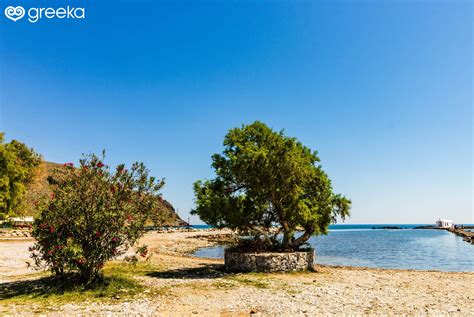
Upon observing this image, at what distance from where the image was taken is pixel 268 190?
23.2 m

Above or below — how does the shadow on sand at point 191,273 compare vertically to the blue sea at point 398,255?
above

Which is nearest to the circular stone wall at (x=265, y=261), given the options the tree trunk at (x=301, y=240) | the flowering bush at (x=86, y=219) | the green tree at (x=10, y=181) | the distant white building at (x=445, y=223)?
the tree trunk at (x=301, y=240)

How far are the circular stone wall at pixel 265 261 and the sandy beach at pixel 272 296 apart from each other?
70 centimetres

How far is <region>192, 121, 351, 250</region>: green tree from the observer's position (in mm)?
22734

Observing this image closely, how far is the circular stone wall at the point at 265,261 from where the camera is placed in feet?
71.2

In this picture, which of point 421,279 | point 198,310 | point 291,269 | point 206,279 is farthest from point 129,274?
point 421,279

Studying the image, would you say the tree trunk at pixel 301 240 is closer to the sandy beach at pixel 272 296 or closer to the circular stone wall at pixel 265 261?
the circular stone wall at pixel 265 261

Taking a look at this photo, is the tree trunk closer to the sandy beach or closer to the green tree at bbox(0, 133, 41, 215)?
the sandy beach

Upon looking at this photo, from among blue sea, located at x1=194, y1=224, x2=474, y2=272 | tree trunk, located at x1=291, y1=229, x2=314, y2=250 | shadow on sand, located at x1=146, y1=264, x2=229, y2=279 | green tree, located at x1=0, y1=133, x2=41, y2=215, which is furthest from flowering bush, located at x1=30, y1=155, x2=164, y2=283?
A: green tree, located at x1=0, y1=133, x2=41, y2=215

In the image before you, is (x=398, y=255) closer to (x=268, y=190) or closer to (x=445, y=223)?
(x=268, y=190)

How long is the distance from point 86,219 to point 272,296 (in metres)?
9.08

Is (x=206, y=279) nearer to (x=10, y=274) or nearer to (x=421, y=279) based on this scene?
(x=10, y=274)

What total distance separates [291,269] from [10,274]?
17.6 metres

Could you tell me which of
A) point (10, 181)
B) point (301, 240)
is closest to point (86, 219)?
point (301, 240)
